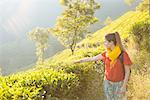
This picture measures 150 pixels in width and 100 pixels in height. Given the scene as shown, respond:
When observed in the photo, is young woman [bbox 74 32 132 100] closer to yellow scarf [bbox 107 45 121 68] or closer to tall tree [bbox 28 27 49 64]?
yellow scarf [bbox 107 45 121 68]

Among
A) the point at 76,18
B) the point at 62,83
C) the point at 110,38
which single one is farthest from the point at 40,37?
the point at 110,38

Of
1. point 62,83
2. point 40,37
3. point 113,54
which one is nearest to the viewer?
point 113,54

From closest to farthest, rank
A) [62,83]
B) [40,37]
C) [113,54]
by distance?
[113,54]
[62,83]
[40,37]

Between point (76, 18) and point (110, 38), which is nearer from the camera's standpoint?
point (110, 38)

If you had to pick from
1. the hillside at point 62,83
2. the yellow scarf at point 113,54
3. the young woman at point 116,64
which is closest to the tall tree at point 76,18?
the hillside at point 62,83

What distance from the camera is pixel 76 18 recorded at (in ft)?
165

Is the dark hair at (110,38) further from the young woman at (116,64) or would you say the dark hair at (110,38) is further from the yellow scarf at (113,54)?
the yellow scarf at (113,54)

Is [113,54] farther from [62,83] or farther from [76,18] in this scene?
[76,18]

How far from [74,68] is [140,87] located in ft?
8.48

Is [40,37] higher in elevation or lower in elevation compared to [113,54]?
lower

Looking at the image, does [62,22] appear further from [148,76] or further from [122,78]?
[122,78]

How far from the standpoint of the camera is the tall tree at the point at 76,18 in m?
50.0

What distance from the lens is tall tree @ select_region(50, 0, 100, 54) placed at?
50000mm

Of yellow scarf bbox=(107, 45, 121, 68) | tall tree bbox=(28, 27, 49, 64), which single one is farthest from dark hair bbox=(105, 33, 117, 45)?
tall tree bbox=(28, 27, 49, 64)
